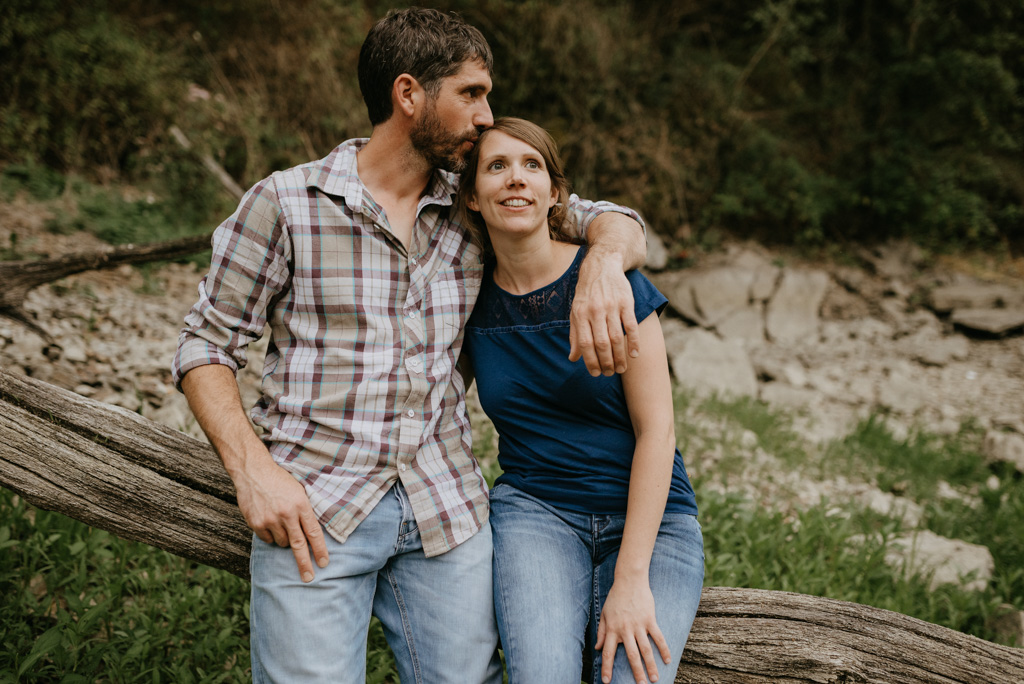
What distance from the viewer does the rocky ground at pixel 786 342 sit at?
3.76 metres

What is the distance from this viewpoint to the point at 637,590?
1.64m

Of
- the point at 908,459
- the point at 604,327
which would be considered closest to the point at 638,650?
the point at 604,327

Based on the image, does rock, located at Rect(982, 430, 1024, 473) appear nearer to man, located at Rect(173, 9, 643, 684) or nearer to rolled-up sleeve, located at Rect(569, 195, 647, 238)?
rolled-up sleeve, located at Rect(569, 195, 647, 238)

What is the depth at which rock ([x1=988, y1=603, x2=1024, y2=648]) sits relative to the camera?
270 cm

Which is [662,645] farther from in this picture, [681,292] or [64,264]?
[681,292]

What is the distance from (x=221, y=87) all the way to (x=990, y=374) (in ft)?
32.1

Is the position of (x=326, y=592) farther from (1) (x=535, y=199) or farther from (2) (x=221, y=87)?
(2) (x=221, y=87)

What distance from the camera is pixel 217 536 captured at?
1.83m

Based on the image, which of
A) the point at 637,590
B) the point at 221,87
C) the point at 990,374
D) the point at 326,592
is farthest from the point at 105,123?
the point at 990,374

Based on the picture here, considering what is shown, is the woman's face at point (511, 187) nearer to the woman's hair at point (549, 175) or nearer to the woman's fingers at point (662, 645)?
the woman's hair at point (549, 175)

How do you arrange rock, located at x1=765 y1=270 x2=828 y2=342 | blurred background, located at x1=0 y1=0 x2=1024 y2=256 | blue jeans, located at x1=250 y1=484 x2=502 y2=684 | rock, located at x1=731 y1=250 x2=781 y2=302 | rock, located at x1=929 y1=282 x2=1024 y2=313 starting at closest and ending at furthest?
1. blue jeans, located at x1=250 y1=484 x2=502 y2=684
2. blurred background, located at x1=0 y1=0 x2=1024 y2=256
3. rock, located at x1=765 y1=270 x2=828 y2=342
4. rock, located at x1=929 y1=282 x2=1024 y2=313
5. rock, located at x1=731 y1=250 x2=781 y2=302

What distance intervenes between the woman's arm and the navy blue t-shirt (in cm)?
8

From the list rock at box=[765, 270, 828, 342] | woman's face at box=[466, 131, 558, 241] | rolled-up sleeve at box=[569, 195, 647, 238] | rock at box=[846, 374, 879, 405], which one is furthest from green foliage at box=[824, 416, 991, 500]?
woman's face at box=[466, 131, 558, 241]

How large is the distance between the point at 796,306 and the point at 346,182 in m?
8.24
